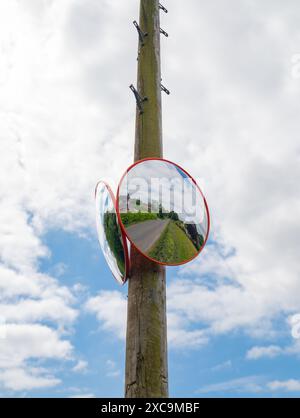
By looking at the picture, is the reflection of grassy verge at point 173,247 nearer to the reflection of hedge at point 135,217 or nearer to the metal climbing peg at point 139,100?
the reflection of hedge at point 135,217

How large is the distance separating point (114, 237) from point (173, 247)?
58 centimetres

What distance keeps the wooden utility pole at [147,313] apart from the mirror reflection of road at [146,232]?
0.45 ft

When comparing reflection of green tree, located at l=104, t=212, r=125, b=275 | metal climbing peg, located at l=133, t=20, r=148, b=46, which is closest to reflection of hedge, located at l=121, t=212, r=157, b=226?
reflection of green tree, located at l=104, t=212, r=125, b=275

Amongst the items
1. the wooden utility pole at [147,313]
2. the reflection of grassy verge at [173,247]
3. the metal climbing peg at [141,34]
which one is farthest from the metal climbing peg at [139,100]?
the reflection of grassy verge at [173,247]

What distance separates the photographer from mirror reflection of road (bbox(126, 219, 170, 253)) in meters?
3.71

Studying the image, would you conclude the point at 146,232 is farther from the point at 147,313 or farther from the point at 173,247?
the point at 147,313

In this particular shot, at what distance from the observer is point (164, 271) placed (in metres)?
3.83

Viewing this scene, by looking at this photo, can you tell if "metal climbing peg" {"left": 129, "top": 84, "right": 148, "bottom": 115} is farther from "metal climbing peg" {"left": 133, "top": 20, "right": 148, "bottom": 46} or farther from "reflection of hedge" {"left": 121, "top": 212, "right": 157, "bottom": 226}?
"reflection of hedge" {"left": 121, "top": 212, "right": 157, "bottom": 226}

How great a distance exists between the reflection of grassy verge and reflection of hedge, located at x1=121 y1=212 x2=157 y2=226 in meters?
0.19

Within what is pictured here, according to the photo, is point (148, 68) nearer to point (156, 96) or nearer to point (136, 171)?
point (156, 96)

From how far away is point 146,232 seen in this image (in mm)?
3812

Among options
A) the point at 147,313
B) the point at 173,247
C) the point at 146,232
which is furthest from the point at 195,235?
the point at 147,313
